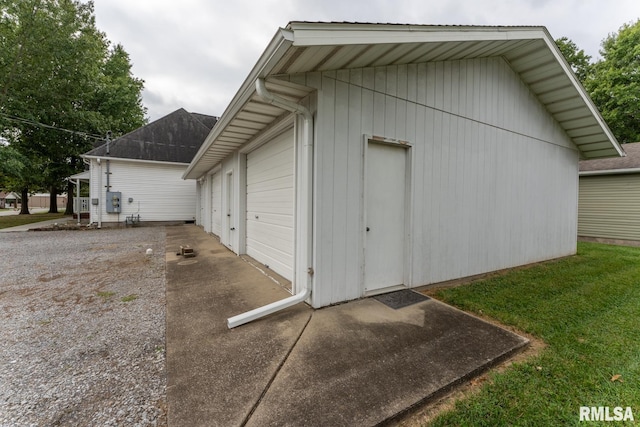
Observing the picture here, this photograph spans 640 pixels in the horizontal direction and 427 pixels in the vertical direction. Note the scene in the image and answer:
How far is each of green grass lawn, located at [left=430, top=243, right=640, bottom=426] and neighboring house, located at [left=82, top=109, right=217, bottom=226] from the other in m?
13.3

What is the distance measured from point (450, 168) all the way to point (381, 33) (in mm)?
2467

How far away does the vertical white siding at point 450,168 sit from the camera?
123 inches

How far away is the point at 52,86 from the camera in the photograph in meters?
13.1

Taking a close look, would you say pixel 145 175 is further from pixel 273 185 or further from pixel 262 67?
pixel 262 67

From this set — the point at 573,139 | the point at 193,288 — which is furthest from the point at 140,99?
the point at 573,139

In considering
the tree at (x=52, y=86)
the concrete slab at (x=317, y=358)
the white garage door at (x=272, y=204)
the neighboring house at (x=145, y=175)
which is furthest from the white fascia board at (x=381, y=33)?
the tree at (x=52, y=86)

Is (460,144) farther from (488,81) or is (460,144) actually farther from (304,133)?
(304,133)

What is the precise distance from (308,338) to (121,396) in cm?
141

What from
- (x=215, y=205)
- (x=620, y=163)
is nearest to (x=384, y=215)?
(x=215, y=205)

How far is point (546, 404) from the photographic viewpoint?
169 centimetres

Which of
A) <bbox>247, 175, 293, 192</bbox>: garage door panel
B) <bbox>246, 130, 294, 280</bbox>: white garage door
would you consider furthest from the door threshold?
<bbox>247, 175, 293, 192</bbox>: garage door panel

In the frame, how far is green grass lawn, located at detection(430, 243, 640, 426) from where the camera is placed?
64.9 inches

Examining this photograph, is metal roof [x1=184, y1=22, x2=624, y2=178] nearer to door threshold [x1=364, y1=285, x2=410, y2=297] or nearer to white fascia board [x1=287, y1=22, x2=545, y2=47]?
white fascia board [x1=287, y1=22, x2=545, y2=47]

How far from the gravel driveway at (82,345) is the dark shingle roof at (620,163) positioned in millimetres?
12776
